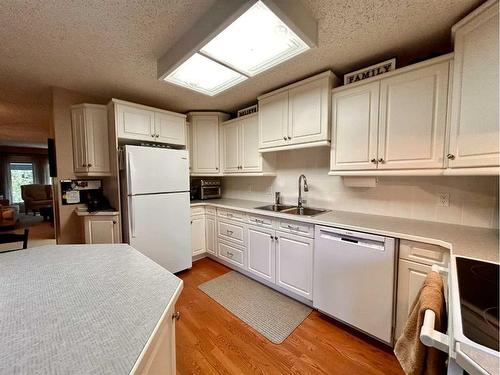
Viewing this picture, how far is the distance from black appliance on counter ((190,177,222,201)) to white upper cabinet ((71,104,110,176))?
1.27 meters

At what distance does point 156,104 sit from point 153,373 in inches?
123

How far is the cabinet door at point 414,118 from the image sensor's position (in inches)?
58.7

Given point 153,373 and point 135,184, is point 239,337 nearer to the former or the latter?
point 153,373

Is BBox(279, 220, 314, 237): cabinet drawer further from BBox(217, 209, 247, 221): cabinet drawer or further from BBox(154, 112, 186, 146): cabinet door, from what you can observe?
BBox(154, 112, 186, 146): cabinet door

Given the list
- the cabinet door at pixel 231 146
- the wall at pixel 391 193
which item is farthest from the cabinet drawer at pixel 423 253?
the cabinet door at pixel 231 146

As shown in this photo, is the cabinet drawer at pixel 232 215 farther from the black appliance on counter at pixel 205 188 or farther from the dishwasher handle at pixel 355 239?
the dishwasher handle at pixel 355 239

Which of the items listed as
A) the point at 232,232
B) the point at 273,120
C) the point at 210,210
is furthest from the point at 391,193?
the point at 210,210

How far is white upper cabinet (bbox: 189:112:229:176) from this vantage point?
325 centimetres

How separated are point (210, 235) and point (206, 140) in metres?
1.46

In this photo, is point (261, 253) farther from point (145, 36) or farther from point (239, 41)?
point (145, 36)

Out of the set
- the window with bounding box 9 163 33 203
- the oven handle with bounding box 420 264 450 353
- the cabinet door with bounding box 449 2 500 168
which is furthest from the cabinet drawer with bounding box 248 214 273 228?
the window with bounding box 9 163 33 203

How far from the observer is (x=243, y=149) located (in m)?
2.96

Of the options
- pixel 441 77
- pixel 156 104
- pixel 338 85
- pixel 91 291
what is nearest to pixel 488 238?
pixel 441 77

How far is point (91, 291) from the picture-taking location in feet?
2.61
